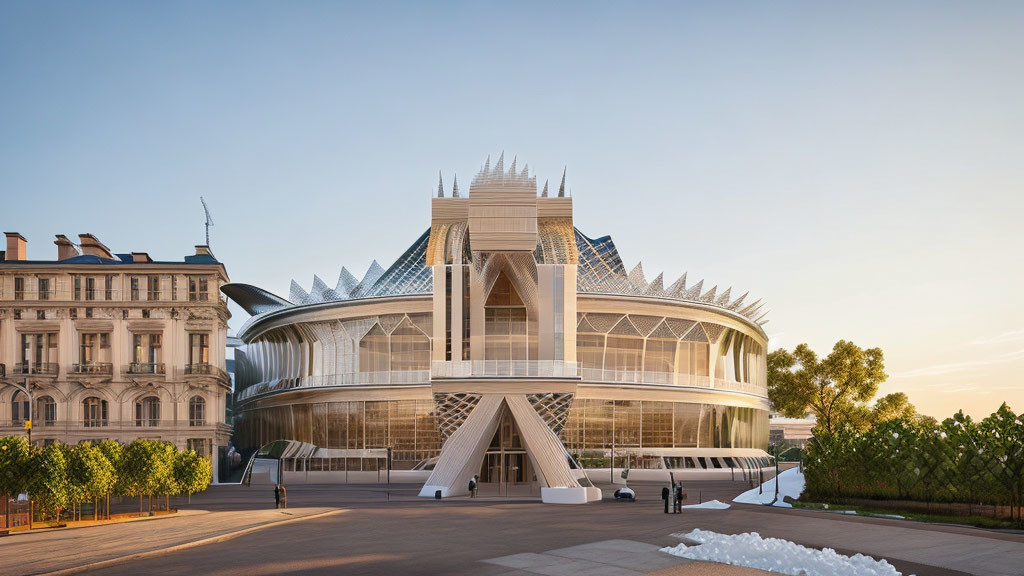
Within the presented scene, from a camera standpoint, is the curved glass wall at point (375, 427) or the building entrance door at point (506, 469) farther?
the curved glass wall at point (375, 427)

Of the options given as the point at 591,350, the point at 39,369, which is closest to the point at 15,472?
the point at 39,369

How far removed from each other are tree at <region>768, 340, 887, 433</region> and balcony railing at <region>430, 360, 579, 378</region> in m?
40.6

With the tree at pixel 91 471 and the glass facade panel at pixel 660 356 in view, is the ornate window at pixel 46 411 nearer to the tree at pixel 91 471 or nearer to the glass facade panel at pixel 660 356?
the tree at pixel 91 471

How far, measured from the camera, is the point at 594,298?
221 ft

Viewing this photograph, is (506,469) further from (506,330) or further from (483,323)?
(483,323)

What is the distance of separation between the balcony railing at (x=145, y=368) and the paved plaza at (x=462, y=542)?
103ft

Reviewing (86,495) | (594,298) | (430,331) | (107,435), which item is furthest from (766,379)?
(86,495)

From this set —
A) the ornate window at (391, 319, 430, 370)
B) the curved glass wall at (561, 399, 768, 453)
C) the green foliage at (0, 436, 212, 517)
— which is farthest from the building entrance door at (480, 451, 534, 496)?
the green foliage at (0, 436, 212, 517)

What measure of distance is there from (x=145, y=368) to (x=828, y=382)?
2396 inches

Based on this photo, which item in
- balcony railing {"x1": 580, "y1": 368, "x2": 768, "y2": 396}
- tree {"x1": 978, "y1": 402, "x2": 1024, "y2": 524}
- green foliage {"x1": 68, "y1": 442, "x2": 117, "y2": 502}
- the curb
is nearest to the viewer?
the curb

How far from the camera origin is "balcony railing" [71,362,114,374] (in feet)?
224

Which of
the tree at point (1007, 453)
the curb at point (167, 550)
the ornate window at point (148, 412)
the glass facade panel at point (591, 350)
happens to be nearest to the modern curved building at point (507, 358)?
the glass facade panel at point (591, 350)

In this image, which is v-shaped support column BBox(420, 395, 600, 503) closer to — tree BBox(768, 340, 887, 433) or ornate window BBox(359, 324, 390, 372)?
ornate window BBox(359, 324, 390, 372)

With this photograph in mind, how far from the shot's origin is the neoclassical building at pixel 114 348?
223ft
